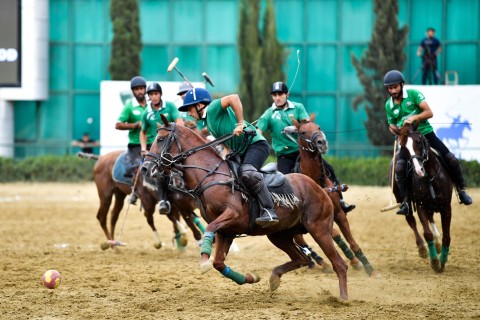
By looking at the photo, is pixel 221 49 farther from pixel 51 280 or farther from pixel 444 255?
pixel 51 280

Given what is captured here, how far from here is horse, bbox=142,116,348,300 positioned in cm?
1052

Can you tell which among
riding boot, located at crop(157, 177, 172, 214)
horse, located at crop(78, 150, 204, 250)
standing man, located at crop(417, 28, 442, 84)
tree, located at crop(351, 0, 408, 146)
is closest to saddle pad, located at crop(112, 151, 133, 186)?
horse, located at crop(78, 150, 204, 250)

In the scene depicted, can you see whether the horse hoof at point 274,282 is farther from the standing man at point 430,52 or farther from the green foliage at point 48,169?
the standing man at point 430,52

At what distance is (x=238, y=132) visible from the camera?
34.1 feet

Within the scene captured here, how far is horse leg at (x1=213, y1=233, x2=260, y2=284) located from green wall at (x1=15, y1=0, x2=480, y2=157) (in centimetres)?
2136

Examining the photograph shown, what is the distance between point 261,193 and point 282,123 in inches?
117

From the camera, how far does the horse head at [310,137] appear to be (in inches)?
489

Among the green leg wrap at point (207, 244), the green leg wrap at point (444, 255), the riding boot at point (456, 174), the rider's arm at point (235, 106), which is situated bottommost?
the green leg wrap at point (444, 255)

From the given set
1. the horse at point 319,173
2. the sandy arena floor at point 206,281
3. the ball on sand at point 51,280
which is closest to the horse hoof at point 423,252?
the sandy arena floor at point 206,281

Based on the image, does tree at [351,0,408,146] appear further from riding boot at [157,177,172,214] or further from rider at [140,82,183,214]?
riding boot at [157,177,172,214]

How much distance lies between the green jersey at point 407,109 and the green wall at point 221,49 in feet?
59.9

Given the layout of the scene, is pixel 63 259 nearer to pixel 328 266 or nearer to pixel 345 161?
pixel 328 266

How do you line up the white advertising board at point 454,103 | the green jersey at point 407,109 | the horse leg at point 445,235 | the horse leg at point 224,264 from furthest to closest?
the white advertising board at point 454,103 < the horse leg at point 445,235 < the green jersey at point 407,109 < the horse leg at point 224,264

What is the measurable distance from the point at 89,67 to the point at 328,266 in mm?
20869
